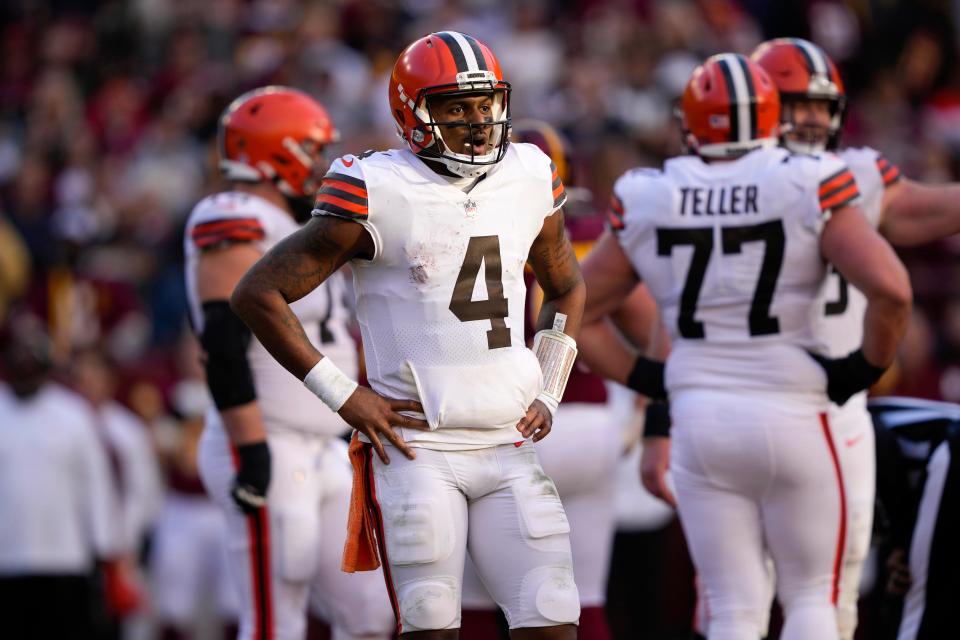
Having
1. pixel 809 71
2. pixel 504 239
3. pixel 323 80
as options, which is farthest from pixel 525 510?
pixel 323 80

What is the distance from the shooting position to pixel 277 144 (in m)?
5.64

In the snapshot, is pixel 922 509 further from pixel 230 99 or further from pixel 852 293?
pixel 230 99

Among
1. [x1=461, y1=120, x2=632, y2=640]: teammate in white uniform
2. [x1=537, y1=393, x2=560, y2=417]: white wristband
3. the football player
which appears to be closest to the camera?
[x1=537, y1=393, x2=560, y2=417]: white wristband

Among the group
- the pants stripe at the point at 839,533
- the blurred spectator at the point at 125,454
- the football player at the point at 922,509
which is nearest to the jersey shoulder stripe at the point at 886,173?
the football player at the point at 922,509

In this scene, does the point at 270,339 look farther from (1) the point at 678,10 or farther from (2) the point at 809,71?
(1) the point at 678,10

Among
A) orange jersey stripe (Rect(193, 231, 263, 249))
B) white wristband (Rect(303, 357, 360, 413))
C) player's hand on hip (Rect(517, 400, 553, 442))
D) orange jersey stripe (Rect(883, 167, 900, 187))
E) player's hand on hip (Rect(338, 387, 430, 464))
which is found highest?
orange jersey stripe (Rect(883, 167, 900, 187))

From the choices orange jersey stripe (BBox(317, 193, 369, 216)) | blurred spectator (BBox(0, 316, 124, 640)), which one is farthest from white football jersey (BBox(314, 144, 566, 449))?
blurred spectator (BBox(0, 316, 124, 640))

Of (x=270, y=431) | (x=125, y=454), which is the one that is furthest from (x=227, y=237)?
(x=125, y=454)

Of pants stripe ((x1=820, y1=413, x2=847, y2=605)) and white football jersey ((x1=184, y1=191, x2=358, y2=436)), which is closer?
pants stripe ((x1=820, y1=413, x2=847, y2=605))

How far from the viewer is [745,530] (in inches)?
195

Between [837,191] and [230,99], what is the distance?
7699 millimetres

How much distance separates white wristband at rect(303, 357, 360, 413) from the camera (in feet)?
13.3

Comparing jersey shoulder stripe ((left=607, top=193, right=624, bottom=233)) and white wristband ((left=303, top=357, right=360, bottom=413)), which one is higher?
jersey shoulder stripe ((left=607, top=193, right=624, bottom=233))

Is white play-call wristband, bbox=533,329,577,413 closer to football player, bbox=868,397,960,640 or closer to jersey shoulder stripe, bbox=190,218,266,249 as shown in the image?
jersey shoulder stripe, bbox=190,218,266,249
